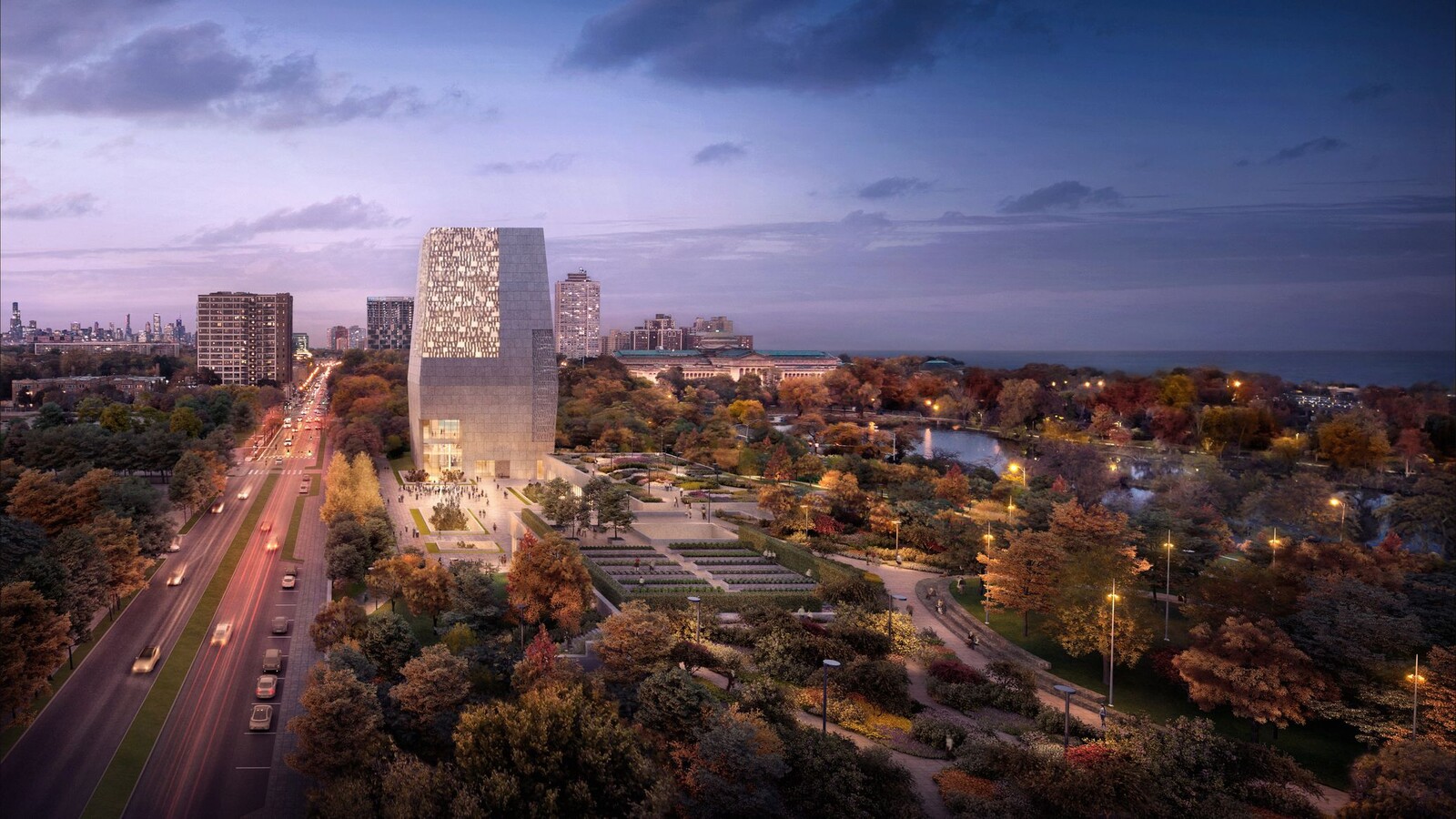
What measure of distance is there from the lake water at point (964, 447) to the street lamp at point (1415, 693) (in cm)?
3643

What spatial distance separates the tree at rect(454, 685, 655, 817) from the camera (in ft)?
42.3

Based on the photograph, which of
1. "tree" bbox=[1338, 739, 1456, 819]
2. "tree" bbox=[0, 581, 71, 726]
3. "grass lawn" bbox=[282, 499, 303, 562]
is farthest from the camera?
"grass lawn" bbox=[282, 499, 303, 562]

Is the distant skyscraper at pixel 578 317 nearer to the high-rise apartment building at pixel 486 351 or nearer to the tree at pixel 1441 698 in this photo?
the high-rise apartment building at pixel 486 351

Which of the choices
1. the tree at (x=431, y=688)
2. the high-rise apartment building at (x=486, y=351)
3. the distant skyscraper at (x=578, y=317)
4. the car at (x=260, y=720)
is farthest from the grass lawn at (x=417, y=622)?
the distant skyscraper at (x=578, y=317)

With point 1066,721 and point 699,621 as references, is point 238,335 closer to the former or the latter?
point 699,621

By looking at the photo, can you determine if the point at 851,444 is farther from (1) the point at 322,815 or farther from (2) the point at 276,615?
(1) the point at 322,815

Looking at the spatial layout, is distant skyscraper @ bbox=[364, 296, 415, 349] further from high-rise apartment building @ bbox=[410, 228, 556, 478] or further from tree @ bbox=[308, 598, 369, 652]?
tree @ bbox=[308, 598, 369, 652]

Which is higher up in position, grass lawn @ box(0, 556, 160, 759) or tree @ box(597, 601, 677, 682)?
tree @ box(597, 601, 677, 682)

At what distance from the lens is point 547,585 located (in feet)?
67.9

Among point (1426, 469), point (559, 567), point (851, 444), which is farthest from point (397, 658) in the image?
point (1426, 469)

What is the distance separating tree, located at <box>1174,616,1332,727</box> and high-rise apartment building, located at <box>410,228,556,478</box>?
39550 millimetres

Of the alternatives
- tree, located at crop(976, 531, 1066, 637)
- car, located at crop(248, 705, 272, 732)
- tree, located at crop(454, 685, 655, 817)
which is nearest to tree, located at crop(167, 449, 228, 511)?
car, located at crop(248, 705, 272, 732)

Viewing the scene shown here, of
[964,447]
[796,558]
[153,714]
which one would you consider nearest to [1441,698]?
[796,558]

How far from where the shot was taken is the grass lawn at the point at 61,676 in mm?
15844
